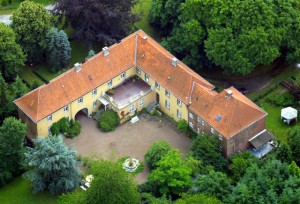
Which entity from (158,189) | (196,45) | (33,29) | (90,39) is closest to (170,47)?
(196,45)

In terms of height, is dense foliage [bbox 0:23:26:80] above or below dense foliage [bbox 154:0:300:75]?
below

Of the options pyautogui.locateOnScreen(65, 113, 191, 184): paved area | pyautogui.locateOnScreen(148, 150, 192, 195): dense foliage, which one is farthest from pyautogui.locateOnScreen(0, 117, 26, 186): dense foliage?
pyautogui.locateOnScreen(148, 150, 192, 195): dense foliage

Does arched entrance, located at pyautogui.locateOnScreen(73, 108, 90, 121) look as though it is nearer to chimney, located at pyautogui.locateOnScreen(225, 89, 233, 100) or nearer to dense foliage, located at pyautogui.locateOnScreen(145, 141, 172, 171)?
dense foliage, located at pyautogui.locateOnScreen(145, 141, 172, 171)

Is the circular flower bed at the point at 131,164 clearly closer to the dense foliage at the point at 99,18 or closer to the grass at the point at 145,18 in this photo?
the dense foliage at the point at 99,18

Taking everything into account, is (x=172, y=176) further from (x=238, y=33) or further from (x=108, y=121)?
(x=238, y=33)

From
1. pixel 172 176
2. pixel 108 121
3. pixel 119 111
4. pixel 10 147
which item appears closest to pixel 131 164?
pixel 172 176

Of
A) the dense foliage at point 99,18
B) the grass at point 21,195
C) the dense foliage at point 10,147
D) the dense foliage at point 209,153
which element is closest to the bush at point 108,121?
the dense foliage at point 10,147
